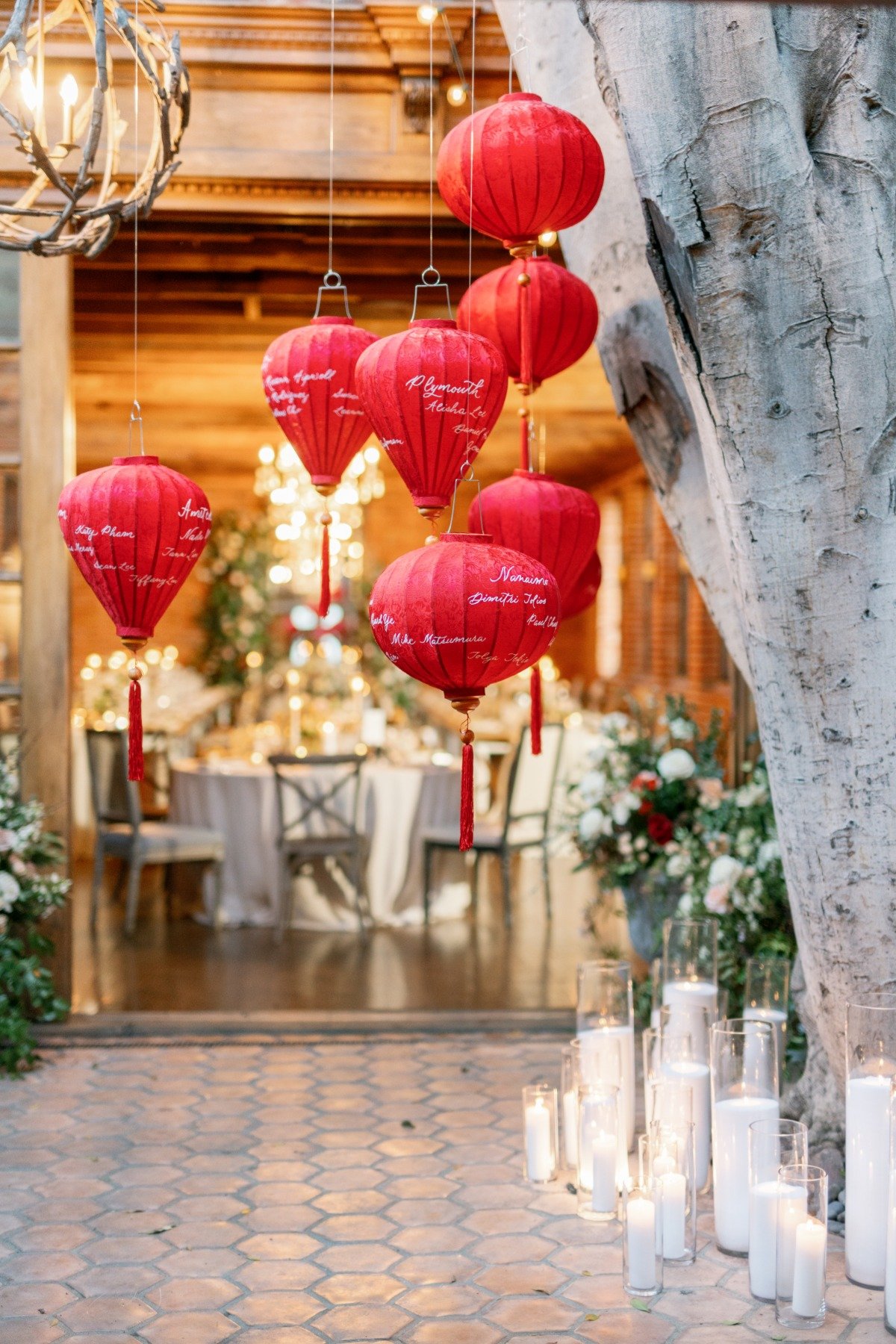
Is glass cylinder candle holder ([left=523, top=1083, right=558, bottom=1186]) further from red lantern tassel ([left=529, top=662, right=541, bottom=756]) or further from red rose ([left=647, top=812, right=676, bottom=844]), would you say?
red rose ([left=647, top=812, right=676, bottom=844])

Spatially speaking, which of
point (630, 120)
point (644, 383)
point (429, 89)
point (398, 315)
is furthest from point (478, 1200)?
point (398, 315)

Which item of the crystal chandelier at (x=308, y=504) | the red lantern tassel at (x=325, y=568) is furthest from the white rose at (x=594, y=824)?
the crystal chandelier at (x=308, y=504)

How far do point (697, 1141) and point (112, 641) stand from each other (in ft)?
35.0

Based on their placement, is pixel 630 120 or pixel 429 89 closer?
pixel 630 120

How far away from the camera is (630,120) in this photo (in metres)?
2.59

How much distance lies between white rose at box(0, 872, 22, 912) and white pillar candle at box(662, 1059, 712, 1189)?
7.13 feet

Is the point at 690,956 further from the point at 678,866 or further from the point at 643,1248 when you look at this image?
the point at 678,866

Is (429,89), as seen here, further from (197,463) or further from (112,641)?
(112,641)

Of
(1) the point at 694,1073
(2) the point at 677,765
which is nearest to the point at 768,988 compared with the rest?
(1) the point at 694,1073

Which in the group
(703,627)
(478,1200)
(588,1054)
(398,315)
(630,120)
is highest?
(398,315)

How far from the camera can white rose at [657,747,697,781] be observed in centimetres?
490

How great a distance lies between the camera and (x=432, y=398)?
2.68 m

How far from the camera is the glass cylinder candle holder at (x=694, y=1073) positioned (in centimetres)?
332

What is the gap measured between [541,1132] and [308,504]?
601cm
